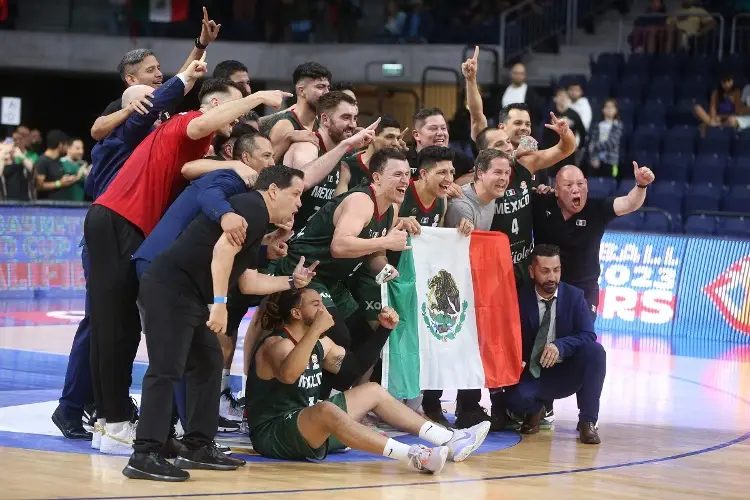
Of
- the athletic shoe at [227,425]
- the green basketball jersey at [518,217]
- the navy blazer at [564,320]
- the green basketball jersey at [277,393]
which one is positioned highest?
the green basketball jersey at [518,217]

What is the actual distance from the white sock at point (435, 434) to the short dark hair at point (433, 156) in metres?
1.81

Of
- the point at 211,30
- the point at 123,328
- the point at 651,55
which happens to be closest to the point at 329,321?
the point at 123,328

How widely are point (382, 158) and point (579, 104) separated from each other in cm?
1053

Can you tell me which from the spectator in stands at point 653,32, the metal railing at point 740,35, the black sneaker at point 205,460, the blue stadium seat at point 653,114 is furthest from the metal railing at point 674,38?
the black sneaker at point 205,460

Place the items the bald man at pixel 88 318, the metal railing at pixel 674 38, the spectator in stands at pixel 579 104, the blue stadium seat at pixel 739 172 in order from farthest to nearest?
the metal railing at pixel 674 38 < the blue stadium seat at pixel 739 172 < the spectator in stands at pixel 579 104 < the bald man at pixel 88 318

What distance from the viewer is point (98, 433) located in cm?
733

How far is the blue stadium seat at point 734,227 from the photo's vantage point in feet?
53.8

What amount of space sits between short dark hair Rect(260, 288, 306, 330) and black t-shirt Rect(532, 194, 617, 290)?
2531 millimetres

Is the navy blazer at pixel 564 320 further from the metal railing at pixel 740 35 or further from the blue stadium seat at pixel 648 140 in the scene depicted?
the metal railing at pixel 740 35

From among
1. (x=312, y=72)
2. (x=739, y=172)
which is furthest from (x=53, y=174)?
(x=312, y=72)

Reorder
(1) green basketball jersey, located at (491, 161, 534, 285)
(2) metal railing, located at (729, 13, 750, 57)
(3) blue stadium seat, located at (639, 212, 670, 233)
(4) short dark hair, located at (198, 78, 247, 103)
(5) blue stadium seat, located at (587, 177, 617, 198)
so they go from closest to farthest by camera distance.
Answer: (4) short dark hair, located at (198, 78, 247, 103) < (1) green basketball jersey, located at (491, 161, 534, 285) < (3) blue stadium seat, located at (639, 212, 670, 233) < (5) blue stadium seat, located at (587, 177, 617, 198) < (2) metal railing, located at (729, 13, 750, 57)

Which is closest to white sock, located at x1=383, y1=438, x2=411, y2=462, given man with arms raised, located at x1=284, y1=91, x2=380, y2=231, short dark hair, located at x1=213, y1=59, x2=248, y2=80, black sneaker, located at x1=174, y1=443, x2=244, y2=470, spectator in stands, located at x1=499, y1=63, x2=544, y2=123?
black sneaker, located at x1=174, y1=443, x2=244, y2=470

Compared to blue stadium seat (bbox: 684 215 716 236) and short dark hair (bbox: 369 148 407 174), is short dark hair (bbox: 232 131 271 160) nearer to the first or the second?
short dark hair (bbox: 369 148 407 174)

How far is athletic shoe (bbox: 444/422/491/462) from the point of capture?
7262 mm
